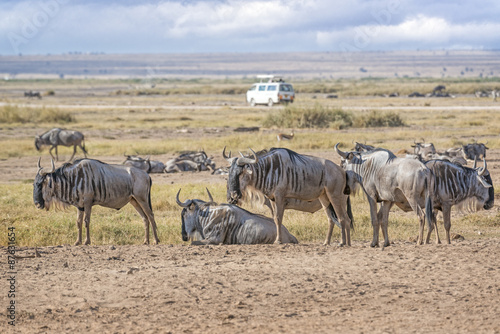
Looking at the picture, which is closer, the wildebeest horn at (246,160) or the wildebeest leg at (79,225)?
the wildebeest horn at (246,160)

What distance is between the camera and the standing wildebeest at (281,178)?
355 inches

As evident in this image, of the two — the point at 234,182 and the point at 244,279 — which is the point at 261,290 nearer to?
the point at 244,279

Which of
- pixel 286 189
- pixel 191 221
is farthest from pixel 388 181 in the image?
pixel 191 221

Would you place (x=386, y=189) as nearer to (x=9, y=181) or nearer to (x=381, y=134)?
(x=9, y=181)

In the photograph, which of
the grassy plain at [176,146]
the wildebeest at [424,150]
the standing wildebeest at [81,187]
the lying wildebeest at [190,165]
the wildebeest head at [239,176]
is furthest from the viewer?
the lying wildebeest at [190,165]

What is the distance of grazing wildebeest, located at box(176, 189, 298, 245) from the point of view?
30.0 feet

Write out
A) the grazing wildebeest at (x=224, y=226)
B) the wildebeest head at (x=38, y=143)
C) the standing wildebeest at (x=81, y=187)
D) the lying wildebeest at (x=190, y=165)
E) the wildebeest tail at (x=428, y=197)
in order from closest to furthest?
the wildebeest tail at (x=428, y=197) → the grazing wildebeest at (x=224, y=226) → the standing wildebeest at (x=81, y=187) → the lying wildebeest at (x=190, y=165) → the wildebeest head at (x=38, y=143)

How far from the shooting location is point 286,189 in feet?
29.8

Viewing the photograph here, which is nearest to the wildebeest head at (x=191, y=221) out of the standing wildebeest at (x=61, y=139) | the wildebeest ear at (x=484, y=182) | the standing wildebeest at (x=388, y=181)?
the standing wildebeest at (x=388, y=181)

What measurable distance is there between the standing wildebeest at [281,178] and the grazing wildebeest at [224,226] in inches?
8.3

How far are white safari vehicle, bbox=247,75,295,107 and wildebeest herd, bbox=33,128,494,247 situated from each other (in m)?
34.5

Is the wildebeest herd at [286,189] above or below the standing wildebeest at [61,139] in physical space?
above

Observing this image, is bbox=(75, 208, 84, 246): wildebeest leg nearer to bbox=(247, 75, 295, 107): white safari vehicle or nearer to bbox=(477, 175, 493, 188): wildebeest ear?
bbox=(477, 175, 493, 188): wildebeest ear

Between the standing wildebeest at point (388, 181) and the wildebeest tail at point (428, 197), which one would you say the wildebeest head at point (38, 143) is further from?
the wildebeest tail at point (428, 197)
